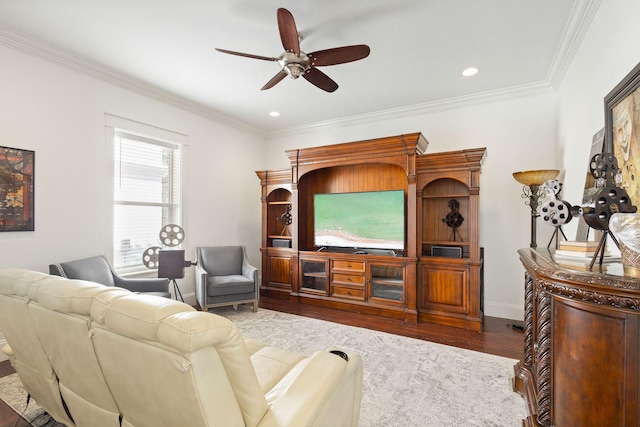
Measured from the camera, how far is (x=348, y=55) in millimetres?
2314

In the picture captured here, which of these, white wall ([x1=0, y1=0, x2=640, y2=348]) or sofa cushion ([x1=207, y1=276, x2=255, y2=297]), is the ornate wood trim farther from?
sofa cushion ([x1=207, y1=276, x2=255, y2=297])

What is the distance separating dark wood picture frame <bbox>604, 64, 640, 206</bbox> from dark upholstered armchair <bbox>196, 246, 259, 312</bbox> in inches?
147

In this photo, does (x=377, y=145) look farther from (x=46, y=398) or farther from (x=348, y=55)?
(x=46, y=398)

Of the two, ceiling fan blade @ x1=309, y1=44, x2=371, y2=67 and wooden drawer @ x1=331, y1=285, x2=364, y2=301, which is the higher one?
ceiling fan blade @ x1=309, y1=44, x2=371, y2=67

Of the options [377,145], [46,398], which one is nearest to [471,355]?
[377,145]

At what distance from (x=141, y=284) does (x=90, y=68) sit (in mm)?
2450

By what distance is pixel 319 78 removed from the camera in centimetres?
273

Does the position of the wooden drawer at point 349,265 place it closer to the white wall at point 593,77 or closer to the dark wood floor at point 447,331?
the dark wood floor at point 447,331

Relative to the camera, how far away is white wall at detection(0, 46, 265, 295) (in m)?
2.77

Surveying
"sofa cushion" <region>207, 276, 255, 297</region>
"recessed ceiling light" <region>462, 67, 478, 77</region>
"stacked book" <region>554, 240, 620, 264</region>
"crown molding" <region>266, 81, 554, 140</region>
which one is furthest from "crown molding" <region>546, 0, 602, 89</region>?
"sofa cushion" <region>207, 276, 255, 297</region>

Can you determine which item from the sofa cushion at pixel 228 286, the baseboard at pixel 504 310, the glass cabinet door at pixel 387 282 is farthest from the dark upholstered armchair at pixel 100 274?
the baseboard at pixel 504 310

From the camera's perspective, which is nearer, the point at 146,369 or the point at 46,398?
the point at 146,369

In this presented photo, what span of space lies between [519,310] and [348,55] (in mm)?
3697

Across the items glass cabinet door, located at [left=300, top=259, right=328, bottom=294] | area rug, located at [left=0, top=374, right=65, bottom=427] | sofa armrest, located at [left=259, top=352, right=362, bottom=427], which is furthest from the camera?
glass cabinet door, located at [left=300, top=259, right=328, bottom=294]
